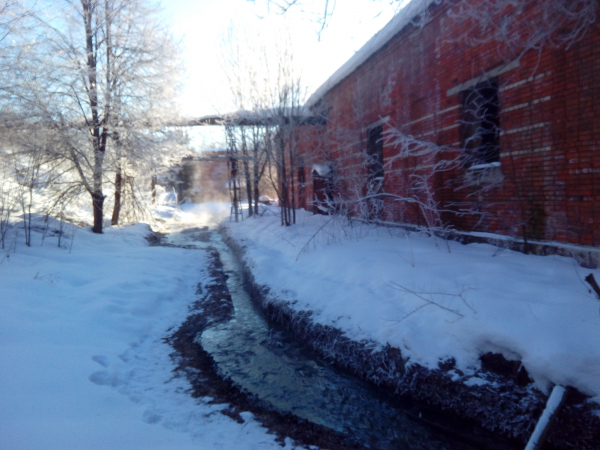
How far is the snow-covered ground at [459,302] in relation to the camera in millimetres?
3184

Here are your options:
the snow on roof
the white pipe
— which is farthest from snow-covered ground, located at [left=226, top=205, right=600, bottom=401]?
the snow on roof

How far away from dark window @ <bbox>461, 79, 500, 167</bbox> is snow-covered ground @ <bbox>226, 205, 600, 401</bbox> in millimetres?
1605

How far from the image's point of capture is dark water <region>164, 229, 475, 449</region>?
3287 mm

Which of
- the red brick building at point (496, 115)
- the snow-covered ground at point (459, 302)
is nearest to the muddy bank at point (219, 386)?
the snow-covered ground at point (459, 302)

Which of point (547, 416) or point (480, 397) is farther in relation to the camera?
point (480, 397)

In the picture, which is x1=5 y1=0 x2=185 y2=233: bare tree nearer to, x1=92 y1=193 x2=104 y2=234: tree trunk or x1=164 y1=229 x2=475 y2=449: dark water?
x1=92 y1=193 x2=104 y2=234: tree trunk

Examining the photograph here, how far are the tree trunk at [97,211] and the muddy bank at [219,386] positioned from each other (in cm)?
588

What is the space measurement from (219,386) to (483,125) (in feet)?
20.5

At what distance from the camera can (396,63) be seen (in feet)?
30.3

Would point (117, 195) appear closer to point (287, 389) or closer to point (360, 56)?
point (360, 56)

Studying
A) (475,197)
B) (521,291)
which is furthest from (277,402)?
(475,197)

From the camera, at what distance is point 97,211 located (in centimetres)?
1091

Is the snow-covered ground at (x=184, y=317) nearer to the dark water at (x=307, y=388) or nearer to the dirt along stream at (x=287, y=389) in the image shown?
the dirt along stream at (x=287, y=389)

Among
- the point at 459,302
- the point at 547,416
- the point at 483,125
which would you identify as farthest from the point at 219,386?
the point at 483,125
